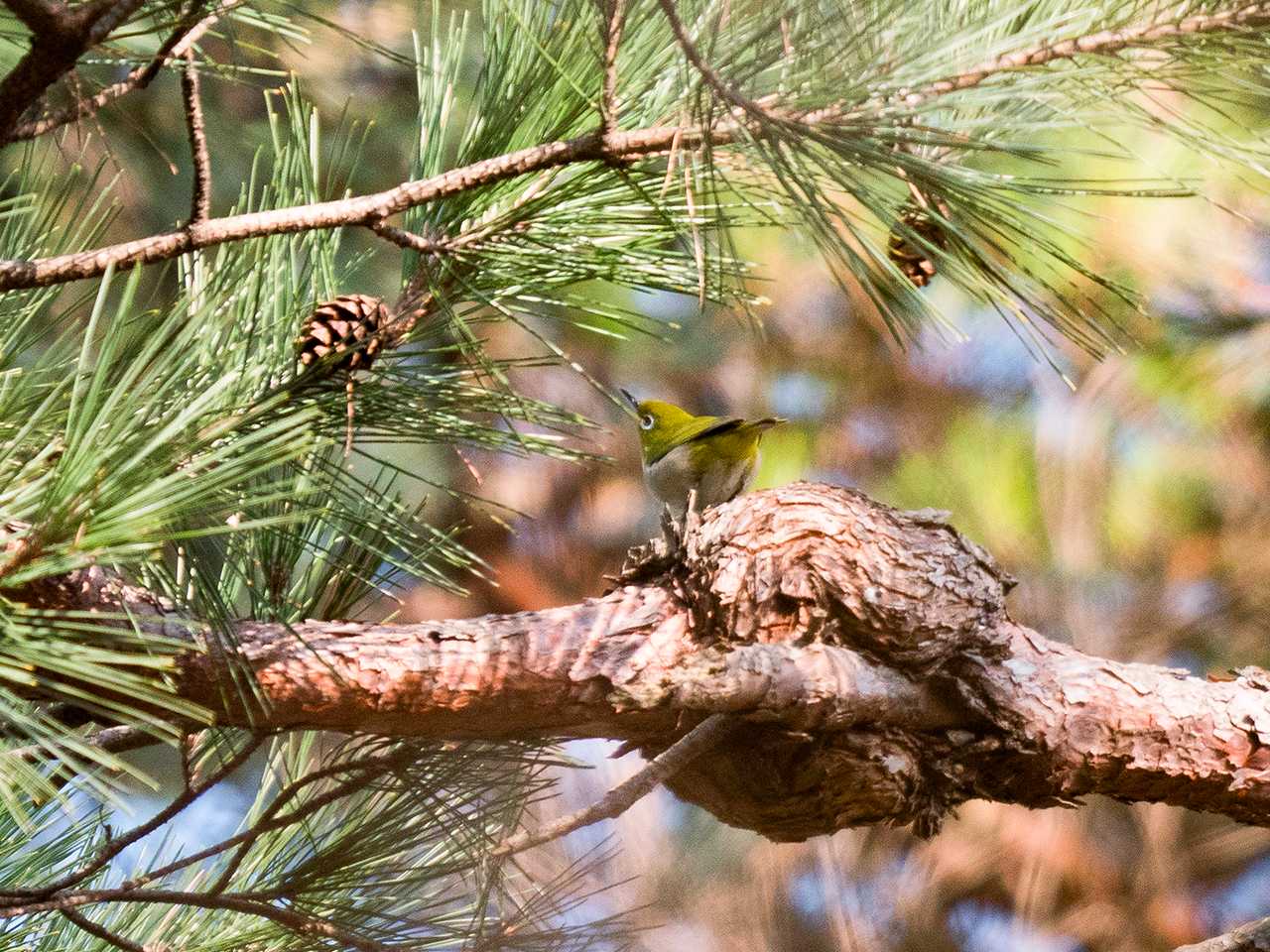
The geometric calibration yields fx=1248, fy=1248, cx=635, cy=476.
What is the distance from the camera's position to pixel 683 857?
2.30 meters

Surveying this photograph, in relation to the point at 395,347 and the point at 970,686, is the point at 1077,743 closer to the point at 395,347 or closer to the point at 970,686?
the point at 970,686

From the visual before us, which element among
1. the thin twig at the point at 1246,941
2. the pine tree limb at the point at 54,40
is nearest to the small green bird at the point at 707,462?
the thin twig at the point at 1246,941

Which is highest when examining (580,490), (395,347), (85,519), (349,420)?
(580,490)

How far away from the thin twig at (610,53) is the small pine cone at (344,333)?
317mm

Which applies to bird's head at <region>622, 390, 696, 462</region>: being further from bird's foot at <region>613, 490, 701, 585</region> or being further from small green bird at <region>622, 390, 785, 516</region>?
bird's foot at <region>613, 490, 701, 585</region>

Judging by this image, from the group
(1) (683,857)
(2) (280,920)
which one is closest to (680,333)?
(1) (683,857)

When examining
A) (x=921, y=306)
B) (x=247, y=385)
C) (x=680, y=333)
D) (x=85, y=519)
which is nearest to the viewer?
(x=85, y=519)

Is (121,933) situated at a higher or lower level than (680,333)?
lower

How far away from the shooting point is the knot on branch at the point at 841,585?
3.91ft

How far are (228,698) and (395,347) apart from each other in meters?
0.39

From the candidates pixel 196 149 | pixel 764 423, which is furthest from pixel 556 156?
pixel 764 423

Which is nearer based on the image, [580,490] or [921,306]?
[921,306]

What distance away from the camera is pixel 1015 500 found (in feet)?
9.04

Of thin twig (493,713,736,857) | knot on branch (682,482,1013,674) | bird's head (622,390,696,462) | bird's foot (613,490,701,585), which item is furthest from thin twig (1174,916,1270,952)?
bird's head (622,390,696,462)
